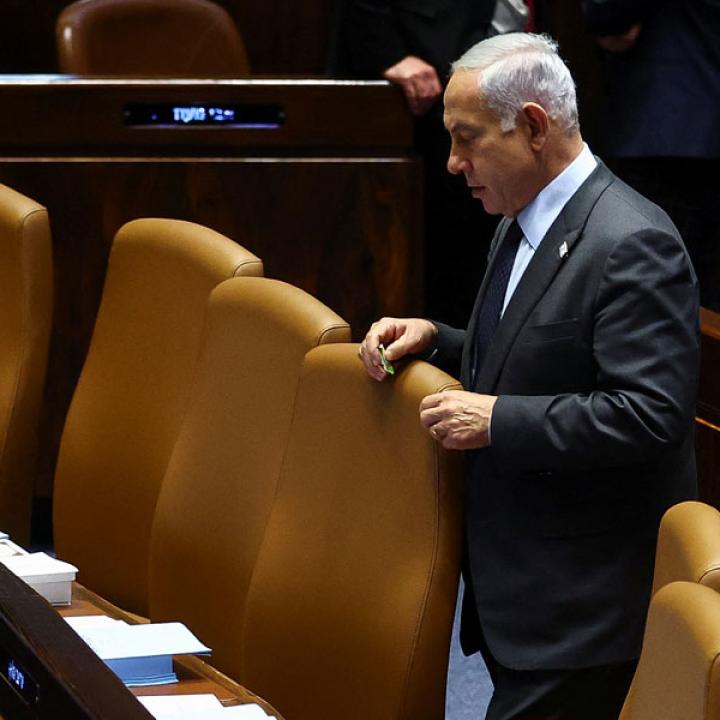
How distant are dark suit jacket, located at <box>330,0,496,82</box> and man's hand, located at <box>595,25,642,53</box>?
34cm

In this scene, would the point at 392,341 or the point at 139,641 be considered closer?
the point at 139,641

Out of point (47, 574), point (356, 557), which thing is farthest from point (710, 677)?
point (47, 574)

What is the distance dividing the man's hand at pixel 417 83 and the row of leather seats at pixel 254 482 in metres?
0.92

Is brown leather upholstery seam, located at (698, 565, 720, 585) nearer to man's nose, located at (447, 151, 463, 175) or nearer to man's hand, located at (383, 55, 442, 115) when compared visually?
man's nose, located at (447, 151, 463, 175)

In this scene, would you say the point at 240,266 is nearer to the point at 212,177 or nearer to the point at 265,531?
the point at 265,531

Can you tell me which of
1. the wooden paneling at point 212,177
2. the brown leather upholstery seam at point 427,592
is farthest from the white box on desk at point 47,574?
the wooden paneling at point 212,177

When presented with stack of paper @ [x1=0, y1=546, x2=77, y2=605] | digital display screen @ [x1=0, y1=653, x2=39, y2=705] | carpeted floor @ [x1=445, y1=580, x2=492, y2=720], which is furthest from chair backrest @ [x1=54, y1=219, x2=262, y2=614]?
digital display screen @ [x1=0, y1=653, x2=39, y2=705]

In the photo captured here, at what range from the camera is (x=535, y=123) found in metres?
1.87

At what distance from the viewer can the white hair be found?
184 centimetres

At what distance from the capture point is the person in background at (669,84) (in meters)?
3.10

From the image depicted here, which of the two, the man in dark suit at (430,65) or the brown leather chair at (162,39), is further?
the brown leather chair at (162,39)

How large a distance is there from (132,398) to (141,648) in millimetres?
806

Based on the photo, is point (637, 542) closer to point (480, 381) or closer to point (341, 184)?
point (480, 381)

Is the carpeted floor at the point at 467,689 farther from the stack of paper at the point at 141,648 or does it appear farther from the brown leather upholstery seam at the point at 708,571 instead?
the brown leather upholstery seam at the point at 708,571
